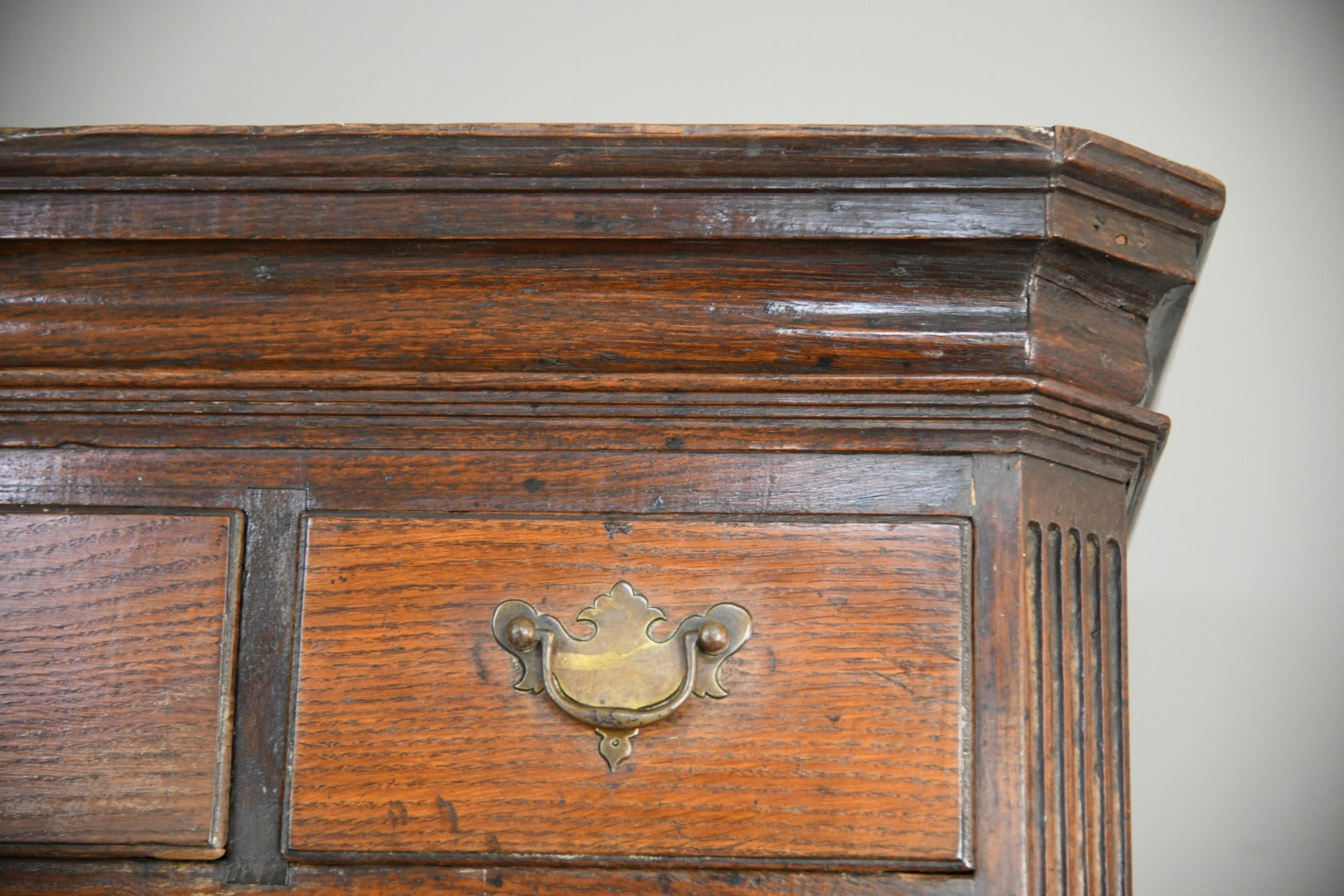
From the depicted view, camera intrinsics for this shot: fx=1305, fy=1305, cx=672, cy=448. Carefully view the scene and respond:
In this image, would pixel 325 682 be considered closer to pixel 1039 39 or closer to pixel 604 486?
pixel 604 486

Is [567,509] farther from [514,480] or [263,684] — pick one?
[263,684]

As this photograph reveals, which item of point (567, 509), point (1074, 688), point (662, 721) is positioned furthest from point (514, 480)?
point (1074, 688)

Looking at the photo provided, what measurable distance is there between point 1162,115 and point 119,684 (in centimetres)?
115

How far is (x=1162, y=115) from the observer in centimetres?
135

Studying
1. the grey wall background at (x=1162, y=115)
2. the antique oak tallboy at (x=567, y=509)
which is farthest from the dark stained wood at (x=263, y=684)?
the grey wall background at (x=1162, y=115)

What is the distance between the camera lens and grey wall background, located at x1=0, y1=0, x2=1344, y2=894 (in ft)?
4.10

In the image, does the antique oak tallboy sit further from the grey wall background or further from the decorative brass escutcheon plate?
the grey wall background

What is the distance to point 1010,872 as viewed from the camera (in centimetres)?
62

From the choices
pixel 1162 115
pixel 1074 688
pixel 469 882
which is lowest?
pixel 469 882

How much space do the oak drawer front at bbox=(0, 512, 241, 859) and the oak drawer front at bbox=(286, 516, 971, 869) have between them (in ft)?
0.15

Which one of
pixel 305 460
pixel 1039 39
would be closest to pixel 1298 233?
pixel 1039 39

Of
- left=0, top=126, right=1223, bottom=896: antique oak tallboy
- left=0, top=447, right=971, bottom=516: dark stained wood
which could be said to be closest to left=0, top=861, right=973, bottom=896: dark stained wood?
left=0, top=126, right=1223, bottom=896: antique oak tallboy

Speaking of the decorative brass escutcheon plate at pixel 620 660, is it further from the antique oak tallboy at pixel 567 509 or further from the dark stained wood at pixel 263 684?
the dark stained wood at pixel 263 684

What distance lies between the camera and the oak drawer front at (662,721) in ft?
2.08
